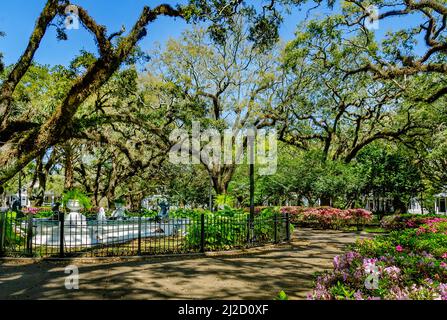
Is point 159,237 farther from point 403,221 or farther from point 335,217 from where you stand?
point 335,217

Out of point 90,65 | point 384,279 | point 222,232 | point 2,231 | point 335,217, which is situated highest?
point 90,65

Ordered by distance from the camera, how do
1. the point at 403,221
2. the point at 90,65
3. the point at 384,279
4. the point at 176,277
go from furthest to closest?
the point at 403,221
the point at 90,65
the point at 176,277
the point at 384,279

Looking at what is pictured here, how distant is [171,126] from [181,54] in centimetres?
649

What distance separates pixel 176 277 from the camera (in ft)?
27.0

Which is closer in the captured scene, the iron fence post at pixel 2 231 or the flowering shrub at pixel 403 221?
the iron fence post at pixel 2 231

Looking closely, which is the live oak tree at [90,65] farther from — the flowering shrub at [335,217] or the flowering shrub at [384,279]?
the flowering shrub at [335,217]

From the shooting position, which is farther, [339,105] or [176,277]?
[339,105]

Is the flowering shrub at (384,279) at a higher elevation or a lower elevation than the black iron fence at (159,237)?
higher

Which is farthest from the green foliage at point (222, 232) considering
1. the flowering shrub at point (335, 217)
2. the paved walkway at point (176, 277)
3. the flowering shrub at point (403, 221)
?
the flowering shrub at point (335, 217)

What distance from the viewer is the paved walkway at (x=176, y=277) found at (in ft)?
22.3

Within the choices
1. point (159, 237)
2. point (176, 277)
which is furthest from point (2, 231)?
point (176, 277)

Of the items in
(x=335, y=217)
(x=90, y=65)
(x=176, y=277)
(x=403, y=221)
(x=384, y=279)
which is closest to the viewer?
(x=384, y=279)

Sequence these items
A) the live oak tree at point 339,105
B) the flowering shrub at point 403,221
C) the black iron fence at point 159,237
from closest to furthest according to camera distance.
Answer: the black iron fence at point 159,237 → the flowering shrub at point 403,221 → the live oak tree at point 339,105
